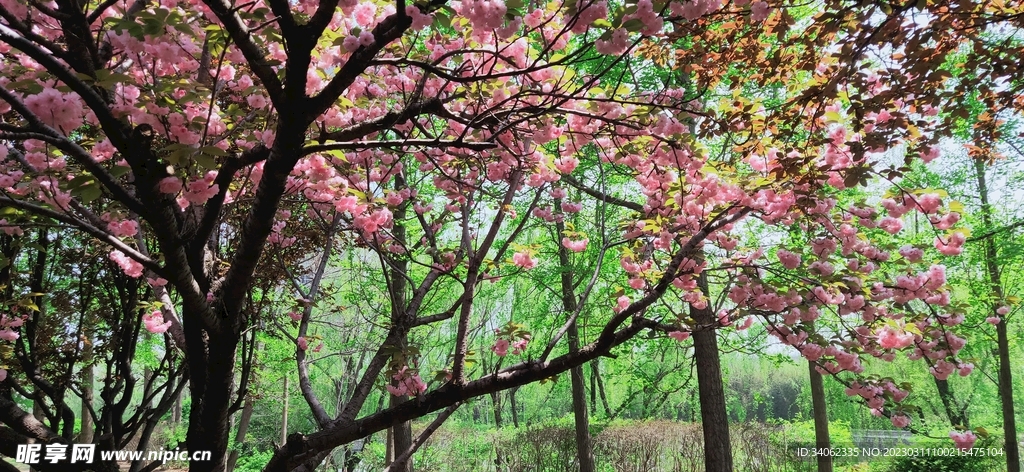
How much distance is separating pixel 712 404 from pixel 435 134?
5039 mm

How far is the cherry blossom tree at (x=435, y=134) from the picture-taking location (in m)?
1.79

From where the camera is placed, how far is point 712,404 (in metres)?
6.16

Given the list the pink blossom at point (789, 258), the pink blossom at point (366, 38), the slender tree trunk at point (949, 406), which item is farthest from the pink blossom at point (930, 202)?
the slender tree trunk at point (949, 406)

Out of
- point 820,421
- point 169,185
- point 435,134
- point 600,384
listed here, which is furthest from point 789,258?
point 600,384

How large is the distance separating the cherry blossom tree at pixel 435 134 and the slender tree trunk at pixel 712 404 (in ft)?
8.40

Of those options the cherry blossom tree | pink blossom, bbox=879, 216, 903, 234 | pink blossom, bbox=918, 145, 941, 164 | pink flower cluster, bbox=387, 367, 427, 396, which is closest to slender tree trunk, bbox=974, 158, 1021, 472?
pink blossom, bbox=879, 216, 903, 234

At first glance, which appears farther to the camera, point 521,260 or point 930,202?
point 521,260

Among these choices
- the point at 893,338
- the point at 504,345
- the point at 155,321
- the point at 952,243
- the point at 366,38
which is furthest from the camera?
the point at 504,345

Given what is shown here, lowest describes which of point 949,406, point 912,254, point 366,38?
point 949,406

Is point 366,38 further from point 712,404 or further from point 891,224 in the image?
point 712,404

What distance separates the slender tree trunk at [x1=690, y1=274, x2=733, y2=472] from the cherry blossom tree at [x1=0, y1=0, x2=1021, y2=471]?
2.56 metres

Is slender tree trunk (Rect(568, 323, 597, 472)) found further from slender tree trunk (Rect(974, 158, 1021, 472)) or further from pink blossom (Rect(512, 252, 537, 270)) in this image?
slender tree trunk (Rect(974, 158, 1021, 472))

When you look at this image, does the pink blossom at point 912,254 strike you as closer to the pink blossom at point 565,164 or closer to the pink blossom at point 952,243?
the pink blossom at point 952,243

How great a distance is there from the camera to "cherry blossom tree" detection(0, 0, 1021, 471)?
70.4 inches
